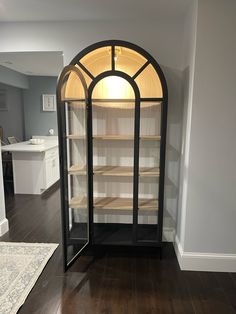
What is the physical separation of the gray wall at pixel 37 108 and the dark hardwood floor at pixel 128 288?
4619 millimetres

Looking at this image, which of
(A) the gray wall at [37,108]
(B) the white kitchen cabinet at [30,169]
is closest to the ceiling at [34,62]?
(A) the gray wall at [37,108]

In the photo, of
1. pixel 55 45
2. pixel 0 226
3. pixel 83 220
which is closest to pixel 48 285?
pixel 83 220

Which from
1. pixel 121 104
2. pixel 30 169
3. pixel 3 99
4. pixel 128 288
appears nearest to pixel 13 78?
pixel 3 99

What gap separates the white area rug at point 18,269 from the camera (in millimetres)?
1898

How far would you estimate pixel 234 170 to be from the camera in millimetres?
2195

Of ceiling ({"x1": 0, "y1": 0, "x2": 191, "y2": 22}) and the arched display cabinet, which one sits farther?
the arched display cabinet

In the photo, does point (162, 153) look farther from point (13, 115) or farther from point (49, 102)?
point (13, 115)

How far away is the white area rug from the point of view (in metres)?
1.90

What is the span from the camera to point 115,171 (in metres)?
2.63

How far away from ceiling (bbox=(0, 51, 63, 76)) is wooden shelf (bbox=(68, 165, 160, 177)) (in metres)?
2.33

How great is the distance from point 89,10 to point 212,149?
1.89m

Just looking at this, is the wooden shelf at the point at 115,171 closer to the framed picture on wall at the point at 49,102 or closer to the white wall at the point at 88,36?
the white wall at the point at 88,36

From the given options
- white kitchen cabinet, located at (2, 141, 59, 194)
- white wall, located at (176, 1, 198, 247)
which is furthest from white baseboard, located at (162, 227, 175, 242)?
white kitchen cabinet, located at (2, 141, 59, 194)

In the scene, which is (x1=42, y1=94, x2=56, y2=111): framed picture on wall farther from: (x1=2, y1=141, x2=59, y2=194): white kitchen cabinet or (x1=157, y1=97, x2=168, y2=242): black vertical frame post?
(x1=157, y1=97, x2=168, y2=242): black vertical frame post
